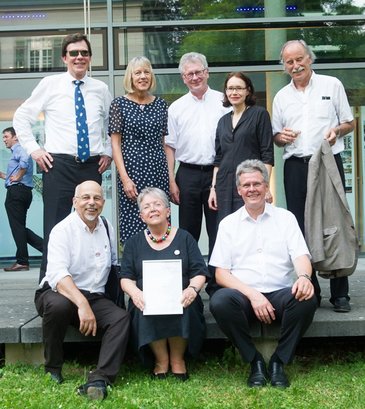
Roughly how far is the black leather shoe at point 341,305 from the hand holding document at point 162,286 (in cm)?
123

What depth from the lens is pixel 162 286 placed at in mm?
4887

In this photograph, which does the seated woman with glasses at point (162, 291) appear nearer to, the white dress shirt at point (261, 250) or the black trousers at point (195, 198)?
the white dress shirt at point (261, 250)

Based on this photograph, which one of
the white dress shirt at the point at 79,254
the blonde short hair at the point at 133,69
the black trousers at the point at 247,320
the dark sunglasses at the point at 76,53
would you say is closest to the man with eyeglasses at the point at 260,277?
the black trousers at the point at 247,320

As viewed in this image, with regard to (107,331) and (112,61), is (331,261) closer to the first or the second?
(107,331)

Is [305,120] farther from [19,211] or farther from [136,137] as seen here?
[19,211]

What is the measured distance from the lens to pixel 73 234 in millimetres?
5152

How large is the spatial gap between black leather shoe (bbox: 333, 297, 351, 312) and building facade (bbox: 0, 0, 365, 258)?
418cm

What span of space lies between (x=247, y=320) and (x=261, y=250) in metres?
0.47

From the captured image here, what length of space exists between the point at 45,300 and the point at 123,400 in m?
0.85

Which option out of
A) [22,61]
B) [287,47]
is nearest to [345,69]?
[22,61]

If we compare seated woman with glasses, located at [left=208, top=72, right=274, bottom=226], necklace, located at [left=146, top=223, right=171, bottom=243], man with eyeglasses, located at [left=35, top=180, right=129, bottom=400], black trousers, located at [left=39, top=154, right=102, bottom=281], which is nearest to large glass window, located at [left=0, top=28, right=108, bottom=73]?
black trousers, located at [left=39, top=154, right=102, bottom=281]

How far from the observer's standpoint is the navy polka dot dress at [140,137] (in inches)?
222

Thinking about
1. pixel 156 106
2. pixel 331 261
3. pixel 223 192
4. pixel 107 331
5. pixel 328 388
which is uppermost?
pixel 156 106

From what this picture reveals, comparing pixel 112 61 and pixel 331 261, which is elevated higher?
pixel 112 61
